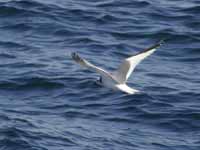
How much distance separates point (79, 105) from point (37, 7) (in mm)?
6588

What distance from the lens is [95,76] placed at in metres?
21.0

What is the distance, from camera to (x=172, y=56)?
22.0 meters

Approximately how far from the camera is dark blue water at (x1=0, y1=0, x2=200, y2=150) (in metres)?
17.3

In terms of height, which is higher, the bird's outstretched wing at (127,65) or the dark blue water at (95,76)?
the bird's outstretched wing at (127,65)

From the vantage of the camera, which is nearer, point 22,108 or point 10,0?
point 22,108

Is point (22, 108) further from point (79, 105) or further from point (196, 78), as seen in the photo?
point (196, 78)

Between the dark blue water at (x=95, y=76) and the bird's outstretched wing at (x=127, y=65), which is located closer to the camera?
the bird's outstretched wing at (x=127, y=65)

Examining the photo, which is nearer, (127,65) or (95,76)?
(127,65)

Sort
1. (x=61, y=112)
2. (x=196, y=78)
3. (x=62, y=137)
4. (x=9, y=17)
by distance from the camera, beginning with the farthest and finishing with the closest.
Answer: (x=9, y=17) < (x=196, y=78) < (x=61, y=112) < (x=62, y=137)

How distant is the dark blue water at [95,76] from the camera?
17328 mm

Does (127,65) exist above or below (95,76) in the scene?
above

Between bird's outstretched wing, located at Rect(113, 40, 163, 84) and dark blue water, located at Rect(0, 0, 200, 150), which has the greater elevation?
bird's outstretched wing, located at Rect(113, 40, 163, 84)

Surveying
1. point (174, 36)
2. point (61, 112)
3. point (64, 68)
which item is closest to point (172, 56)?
point (174, 36)

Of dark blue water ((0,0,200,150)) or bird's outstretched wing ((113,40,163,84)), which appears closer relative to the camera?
bird's outstretched wing ((113,40,163,84))
